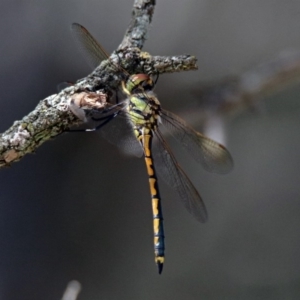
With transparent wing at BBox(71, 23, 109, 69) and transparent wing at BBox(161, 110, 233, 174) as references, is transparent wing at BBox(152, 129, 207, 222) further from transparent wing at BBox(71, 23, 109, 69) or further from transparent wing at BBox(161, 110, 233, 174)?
transparent wing at BBox(71, 23, 109, 69)

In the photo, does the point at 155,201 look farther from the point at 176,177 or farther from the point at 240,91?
the point at 240,91

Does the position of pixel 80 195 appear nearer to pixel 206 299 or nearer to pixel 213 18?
pixel 206 299

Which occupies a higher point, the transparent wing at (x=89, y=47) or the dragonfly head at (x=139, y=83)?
the transparent wing at (x=89, y=47)

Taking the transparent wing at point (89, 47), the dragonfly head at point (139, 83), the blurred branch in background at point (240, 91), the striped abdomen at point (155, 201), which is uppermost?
the blurred branch in background at point (240, 91)

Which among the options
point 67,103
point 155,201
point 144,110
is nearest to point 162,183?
point 155,201

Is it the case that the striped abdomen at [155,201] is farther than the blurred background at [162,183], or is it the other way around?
the blurred background at [162,183]

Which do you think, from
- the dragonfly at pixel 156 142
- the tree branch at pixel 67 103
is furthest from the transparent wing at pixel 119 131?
the tree branch at pixel 67 103

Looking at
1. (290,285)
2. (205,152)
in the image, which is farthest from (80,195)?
(290,285)

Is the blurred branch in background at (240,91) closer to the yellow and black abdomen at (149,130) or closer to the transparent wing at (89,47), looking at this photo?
the yellow and black abdomen at (149,130)
